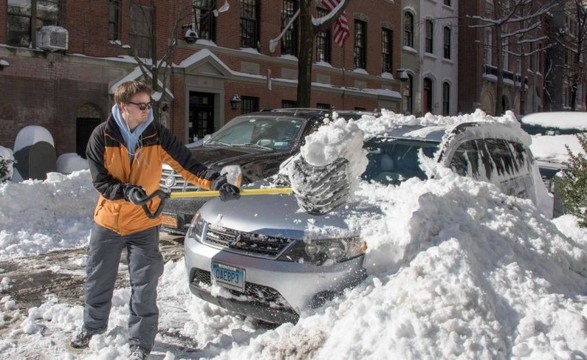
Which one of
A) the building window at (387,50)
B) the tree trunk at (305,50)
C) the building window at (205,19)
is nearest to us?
the tree trunk at (305,50)

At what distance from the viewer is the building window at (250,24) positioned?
68.5 feet

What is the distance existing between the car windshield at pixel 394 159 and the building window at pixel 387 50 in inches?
907

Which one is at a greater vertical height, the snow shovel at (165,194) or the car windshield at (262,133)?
the car windshield at (262,133)

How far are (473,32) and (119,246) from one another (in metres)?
33.1

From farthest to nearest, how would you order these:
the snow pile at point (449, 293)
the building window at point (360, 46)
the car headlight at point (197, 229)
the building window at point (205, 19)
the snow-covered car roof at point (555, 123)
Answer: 1. the building window at point (360, 46)
2. the building window at point (205, 19)
3. the snow-covered car roof at point (555, 123)
4. the car headlight at point (197, 229)
5. the snow pile at point (449, 293)

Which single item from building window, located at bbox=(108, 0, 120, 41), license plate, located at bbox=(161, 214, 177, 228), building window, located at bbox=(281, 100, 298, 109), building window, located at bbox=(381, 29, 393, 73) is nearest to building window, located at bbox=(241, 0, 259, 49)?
building window, located at bbox=(281, 100, 298, 109)

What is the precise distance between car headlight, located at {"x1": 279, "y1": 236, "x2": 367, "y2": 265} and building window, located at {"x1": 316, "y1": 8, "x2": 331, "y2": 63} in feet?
67.7

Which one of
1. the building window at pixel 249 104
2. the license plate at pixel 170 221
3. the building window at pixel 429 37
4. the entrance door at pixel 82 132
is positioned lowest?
the license plate at pixel 170 221

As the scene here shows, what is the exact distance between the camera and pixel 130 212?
4.18 meters

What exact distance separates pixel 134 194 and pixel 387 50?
2586 centimetres

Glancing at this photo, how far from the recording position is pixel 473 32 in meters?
34.3

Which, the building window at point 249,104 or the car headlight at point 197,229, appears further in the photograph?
the building window at point 249,104

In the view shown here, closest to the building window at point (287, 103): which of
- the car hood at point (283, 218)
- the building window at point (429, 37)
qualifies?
the building window at point (429, 37)

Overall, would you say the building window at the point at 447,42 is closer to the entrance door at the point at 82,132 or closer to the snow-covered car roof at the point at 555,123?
the snow-covered car roof at the point at 555,123
